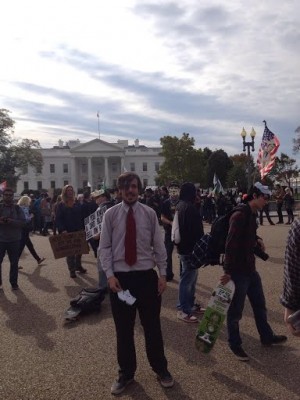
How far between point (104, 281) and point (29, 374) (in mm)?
3020

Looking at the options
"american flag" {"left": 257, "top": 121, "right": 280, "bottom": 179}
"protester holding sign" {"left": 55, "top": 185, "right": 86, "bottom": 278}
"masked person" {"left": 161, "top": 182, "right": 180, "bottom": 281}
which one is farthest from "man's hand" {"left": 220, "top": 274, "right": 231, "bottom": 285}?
"american flag" {"left": 257, "top": 121, "right": 280, "bottom": 179}

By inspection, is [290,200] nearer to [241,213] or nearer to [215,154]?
[241,213]

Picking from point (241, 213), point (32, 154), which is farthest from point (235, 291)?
point (32, 154)

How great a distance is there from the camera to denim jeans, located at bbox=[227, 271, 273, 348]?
4.67 m

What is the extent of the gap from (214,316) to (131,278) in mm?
1064

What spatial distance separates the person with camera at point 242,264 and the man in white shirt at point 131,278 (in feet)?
2.79

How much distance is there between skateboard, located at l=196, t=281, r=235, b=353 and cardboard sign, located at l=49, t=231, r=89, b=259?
16.5 ft

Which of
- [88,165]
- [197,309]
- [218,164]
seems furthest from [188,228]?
[88,165]

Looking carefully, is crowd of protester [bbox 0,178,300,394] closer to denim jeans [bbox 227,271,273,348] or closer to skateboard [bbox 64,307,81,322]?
denim jeans [bbox 227,271,273,348]

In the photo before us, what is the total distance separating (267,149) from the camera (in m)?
16.3

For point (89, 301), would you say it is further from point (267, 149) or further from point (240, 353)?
point (267, 149)

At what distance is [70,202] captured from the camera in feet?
31.4

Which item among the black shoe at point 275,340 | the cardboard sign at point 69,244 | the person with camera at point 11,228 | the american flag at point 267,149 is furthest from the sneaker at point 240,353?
the american flag at point 267,149

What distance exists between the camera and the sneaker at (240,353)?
15.1 ft
